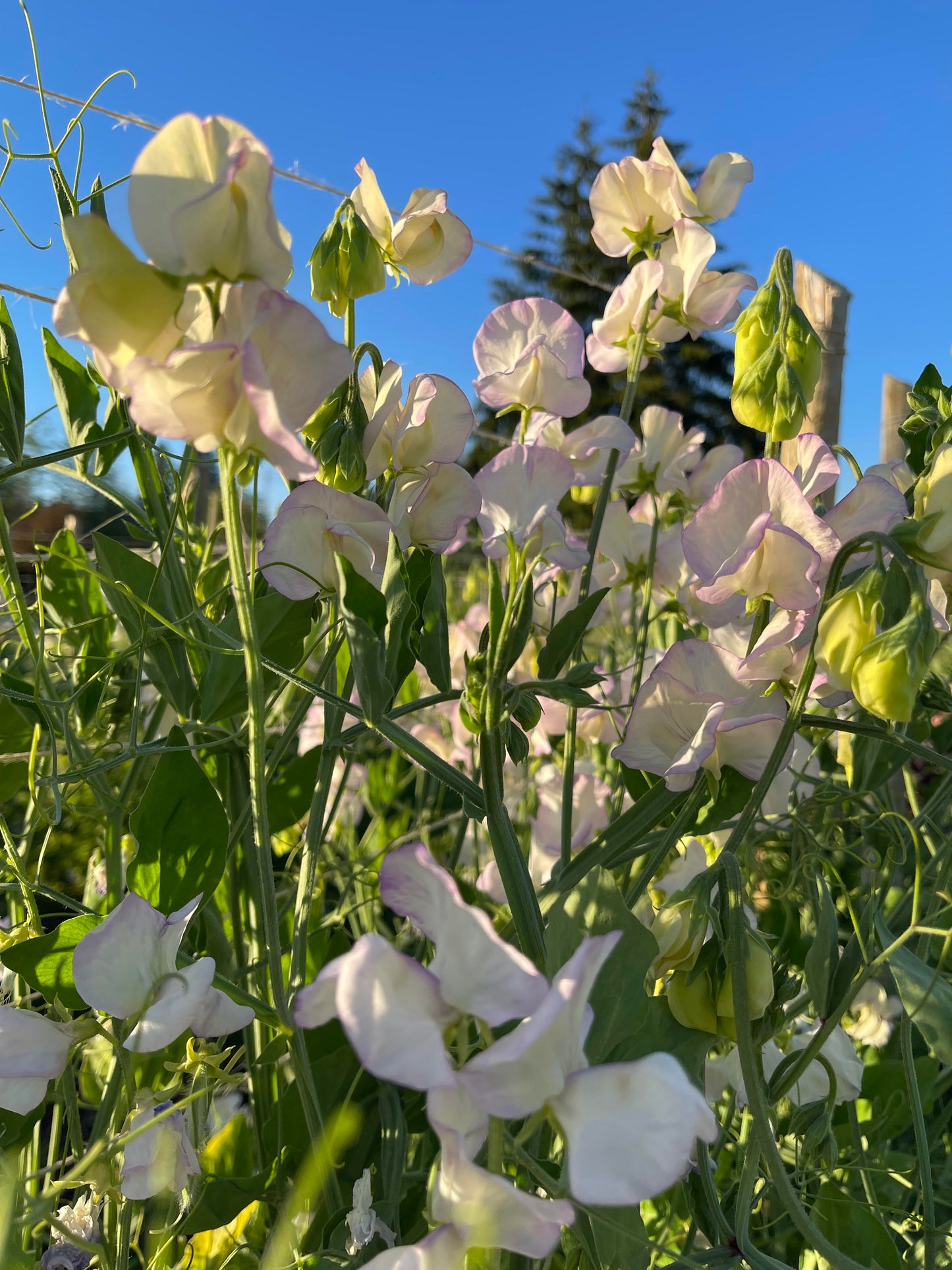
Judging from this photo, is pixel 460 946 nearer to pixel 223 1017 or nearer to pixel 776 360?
pixel 223 1017

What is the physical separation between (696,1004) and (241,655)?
24 cm

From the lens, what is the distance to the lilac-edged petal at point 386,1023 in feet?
0.63

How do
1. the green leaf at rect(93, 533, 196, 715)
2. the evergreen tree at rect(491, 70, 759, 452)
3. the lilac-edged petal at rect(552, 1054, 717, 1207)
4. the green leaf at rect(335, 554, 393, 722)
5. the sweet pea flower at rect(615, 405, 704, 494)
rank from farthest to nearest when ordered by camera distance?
the evergreen tree at rect(491, 70, 759, 452)
the sweet pea flower at rect(615, 405, 704, 494)
the green leaf at rect(93, 533, 196, 715)
the green leaf at rect(335, 554, 393, 722)
the lilac-edged petal at rect(552, 1054, 717, 1207)

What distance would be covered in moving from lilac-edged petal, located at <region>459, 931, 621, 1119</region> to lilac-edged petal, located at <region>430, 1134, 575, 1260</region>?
0.05ft

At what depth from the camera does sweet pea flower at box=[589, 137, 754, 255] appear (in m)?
0.58

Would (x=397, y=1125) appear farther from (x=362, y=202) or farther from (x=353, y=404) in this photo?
(x=362, y=202)

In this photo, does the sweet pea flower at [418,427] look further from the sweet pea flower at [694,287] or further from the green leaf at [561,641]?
the sweet pea flower at [694,287]

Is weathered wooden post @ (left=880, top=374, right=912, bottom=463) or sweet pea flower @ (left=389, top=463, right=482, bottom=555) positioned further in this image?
weathered wooden post @ (left=880, top=374, right=912, bottom=463)

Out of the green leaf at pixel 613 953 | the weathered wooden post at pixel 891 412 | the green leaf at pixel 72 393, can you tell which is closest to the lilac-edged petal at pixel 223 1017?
the green leaf at pixel 613 953

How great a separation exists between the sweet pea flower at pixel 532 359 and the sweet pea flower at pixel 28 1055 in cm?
33

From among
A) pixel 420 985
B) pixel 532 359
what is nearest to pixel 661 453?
pixel 532 359

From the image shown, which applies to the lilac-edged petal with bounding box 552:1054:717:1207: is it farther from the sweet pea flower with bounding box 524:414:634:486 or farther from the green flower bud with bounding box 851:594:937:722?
the sweet pea flower with bounding box 524:414:634:486

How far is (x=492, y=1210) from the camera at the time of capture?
21cm

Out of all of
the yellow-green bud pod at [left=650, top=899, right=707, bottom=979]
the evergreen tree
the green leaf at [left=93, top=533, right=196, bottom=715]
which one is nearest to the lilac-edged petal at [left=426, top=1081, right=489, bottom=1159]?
the yellow-green bud pod at [left=650, top=899, right=707, bottom=979]
